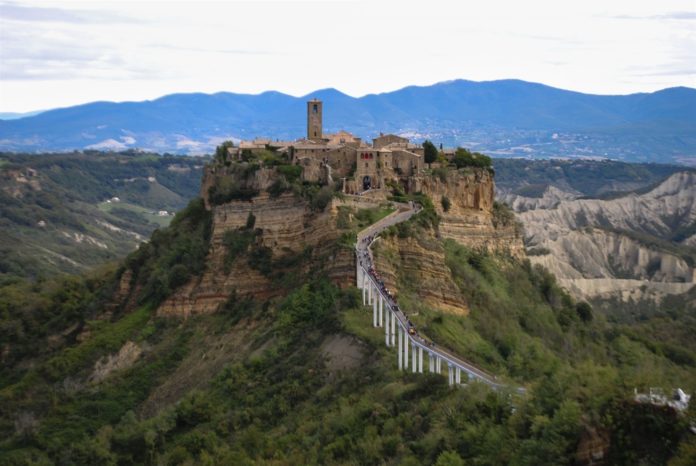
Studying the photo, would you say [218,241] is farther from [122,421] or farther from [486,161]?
[486,161]

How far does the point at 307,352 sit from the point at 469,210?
20305 millimetres

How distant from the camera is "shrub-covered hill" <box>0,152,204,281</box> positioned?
388 ft

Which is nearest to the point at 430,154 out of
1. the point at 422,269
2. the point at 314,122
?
the point at 314,122

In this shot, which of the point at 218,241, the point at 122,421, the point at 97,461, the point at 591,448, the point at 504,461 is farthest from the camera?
the point at 218,241

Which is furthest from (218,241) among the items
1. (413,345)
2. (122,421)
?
(413,345)

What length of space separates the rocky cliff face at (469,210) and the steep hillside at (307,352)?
0.14 metres

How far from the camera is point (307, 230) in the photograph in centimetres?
4697

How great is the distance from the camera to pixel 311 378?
3681 cm

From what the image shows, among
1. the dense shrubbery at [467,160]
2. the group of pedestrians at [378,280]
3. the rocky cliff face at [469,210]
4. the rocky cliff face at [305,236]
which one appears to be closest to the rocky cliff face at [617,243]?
the dense shrubbery at [467,160]

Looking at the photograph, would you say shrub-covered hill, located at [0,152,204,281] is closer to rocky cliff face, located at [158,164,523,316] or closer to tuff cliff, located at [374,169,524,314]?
rocky cliff face, located at [158,164,523,316]

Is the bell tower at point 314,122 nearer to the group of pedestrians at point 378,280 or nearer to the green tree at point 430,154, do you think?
the green tree at point 430,154

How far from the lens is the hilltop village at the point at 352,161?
2010 inches

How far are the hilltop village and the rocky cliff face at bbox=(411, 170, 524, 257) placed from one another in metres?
1.51

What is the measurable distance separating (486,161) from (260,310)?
2076 centimetres
